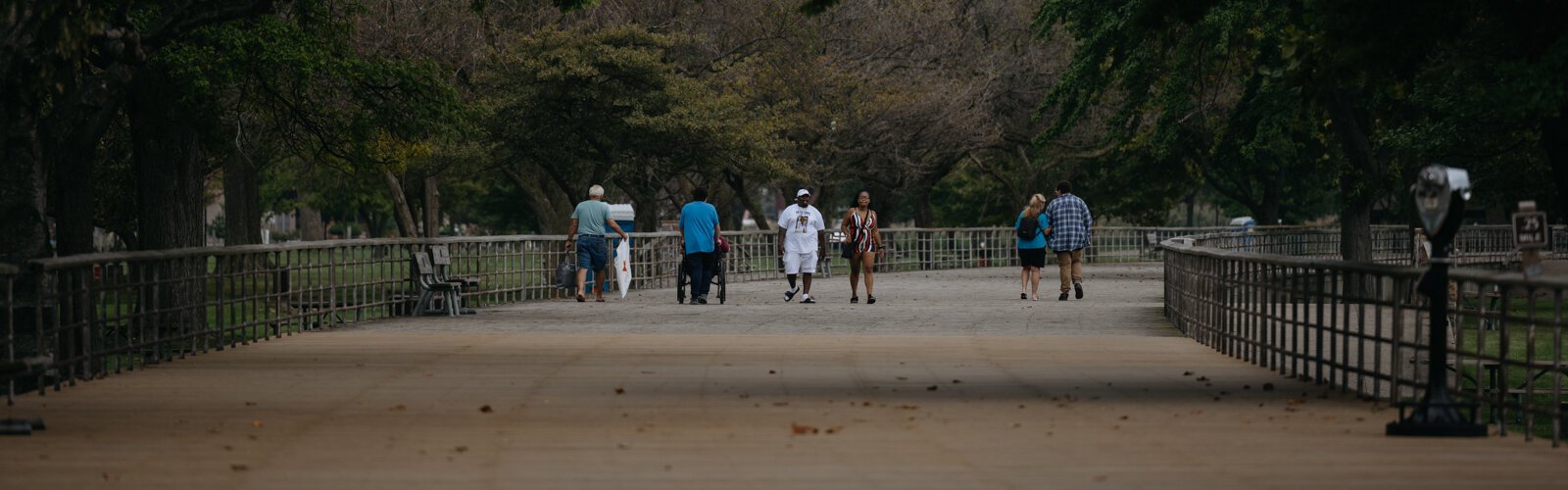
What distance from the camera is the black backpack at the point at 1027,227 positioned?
92.7 feet

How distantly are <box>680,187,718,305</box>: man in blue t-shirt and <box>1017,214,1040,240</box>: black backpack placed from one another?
422cm

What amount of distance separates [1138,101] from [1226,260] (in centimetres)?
2099

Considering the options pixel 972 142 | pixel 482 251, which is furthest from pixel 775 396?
pixel 972 142

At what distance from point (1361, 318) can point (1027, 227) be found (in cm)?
1614

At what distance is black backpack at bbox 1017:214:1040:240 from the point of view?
28.2 meters

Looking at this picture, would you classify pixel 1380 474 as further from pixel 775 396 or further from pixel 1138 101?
pixel 1138 101

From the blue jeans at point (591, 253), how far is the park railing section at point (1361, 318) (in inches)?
360

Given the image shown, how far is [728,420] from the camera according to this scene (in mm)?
10625

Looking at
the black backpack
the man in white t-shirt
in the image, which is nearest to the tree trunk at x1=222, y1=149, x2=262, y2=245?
the man in white t-shirt

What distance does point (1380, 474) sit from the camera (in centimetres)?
852

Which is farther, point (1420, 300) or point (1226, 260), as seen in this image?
point (1226, 260)

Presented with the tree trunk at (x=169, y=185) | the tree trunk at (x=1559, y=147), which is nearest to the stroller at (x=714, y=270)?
the tree trunk at (x=169, y=185)

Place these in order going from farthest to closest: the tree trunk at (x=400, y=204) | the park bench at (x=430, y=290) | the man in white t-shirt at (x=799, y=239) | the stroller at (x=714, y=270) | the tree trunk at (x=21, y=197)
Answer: the tree trunk at (x=400, y=204)
the man in white t-shirt at (x=799, y=239)
the stroller at (x=714, y=270)
the park bench at (x=430, y=290)
the tree trunk at (x=21, y=197)

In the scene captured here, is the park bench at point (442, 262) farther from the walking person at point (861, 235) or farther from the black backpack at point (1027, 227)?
the black backpack at point (1027, 227)
